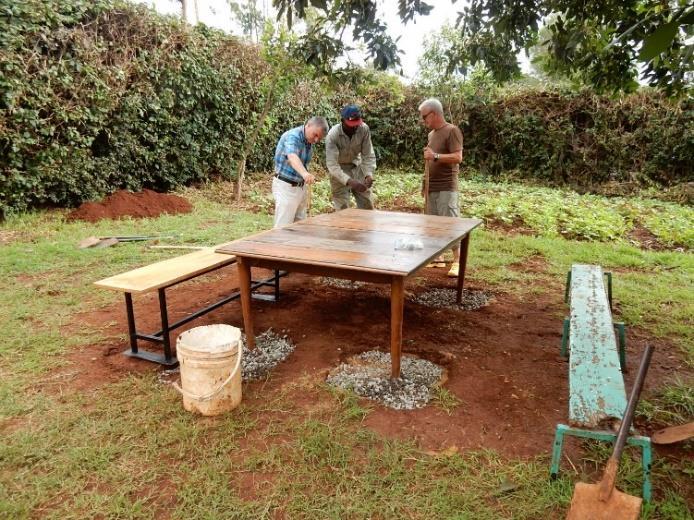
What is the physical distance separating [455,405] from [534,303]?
87.7 inches

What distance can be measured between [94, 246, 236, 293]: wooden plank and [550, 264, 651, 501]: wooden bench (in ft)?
8.33

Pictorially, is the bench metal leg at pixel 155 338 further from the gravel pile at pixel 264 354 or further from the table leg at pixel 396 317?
Answer: the table leg at pixel 396 317

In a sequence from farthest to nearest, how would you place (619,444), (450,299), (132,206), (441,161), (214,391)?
(132,206) → (441,161) → (450,299) → (214,391) → (619,444)

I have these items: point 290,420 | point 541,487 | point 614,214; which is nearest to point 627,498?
point 541,487

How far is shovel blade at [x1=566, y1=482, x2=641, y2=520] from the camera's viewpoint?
190 centimetres

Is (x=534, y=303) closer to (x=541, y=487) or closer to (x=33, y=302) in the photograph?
(x=541, y=487)

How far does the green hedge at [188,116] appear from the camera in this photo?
6984 mm

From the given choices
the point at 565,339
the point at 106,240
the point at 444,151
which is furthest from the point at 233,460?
the point at 106,240

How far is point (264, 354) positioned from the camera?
12.1 feet

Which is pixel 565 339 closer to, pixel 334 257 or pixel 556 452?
pixel 556 452

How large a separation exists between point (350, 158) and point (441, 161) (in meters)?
1.08

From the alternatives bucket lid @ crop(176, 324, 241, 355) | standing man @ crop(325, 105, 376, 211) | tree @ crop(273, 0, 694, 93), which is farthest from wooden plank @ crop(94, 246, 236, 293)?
standing man @ crop(325, 105, 376, 211)

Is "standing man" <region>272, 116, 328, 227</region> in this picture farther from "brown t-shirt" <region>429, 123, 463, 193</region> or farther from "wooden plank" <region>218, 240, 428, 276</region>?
"wooden plank" <region>218, 240, 428, 276</region>

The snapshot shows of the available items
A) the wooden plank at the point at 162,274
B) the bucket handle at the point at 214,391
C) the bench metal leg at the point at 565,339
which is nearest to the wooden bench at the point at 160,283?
the wooden plank at the point at 162,274
